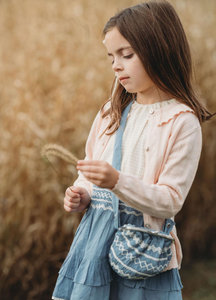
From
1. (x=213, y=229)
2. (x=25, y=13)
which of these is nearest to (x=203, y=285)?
(x=213, y=229)

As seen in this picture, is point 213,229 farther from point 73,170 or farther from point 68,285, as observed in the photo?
point 68,285

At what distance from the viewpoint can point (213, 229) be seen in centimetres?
250

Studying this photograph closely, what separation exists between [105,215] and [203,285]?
5.17 ft

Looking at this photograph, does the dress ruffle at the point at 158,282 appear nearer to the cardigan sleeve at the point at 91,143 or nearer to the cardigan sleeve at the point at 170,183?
the cardigan sleeve at the point at 170,183

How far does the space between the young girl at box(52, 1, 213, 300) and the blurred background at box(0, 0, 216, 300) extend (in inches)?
36.7

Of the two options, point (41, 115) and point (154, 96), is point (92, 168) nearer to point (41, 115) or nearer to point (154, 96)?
point (154, 96)

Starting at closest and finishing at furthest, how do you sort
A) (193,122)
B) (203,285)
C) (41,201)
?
(193,122), (41,201), (203,285)

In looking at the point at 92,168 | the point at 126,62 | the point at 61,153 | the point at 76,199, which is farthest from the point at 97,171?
the point at 126,62

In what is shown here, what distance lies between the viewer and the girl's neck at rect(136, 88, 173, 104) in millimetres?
1103

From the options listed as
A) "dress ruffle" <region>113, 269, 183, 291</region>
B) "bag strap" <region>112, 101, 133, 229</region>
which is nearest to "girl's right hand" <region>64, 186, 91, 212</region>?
"bag strap" <region>112, 101, 133, 229</region>

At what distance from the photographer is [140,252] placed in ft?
3.18

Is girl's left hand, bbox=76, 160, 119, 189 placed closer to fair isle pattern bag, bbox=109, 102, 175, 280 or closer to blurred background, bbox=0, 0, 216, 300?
fair isle pattern bag, bbox=109, 102, 175, 280

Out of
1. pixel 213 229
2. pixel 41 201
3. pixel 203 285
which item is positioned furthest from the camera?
pixel 213 229

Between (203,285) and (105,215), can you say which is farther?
(203,285)
